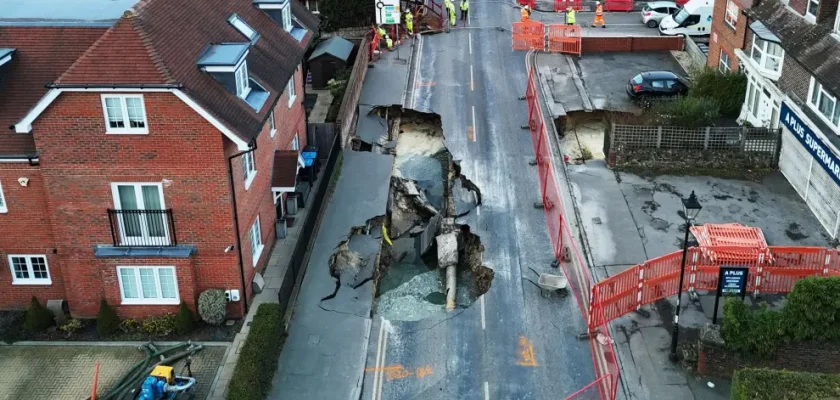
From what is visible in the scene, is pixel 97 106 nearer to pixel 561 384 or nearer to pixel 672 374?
pixel 561 384

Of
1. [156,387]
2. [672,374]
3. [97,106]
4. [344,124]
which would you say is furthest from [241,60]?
[672,374]

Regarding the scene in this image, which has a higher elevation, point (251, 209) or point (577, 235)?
point (251, 209)

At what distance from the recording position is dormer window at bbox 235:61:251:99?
2483cm

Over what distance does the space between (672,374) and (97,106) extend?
17.4 meters

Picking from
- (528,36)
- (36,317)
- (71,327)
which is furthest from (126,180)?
(528,36)

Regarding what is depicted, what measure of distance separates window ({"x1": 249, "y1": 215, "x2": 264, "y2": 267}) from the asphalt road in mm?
4641

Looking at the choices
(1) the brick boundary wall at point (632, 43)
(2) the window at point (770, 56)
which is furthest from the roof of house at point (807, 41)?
(1) the brick boundary wall at point (632, 43)

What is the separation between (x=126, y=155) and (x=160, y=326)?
5257 mm

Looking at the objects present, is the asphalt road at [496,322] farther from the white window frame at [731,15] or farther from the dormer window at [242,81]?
the white window frame at [731,15]

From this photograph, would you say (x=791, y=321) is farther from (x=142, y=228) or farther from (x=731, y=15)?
(x=731, y=15)

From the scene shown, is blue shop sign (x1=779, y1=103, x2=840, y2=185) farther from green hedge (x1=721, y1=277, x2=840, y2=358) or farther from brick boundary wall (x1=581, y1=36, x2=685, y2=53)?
brick boundary wall (x1=581, y1=36, x2=685, y2=53)

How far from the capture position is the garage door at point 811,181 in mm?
30312

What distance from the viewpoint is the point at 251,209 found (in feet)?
87.1

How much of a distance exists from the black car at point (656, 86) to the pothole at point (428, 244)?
10.7m
